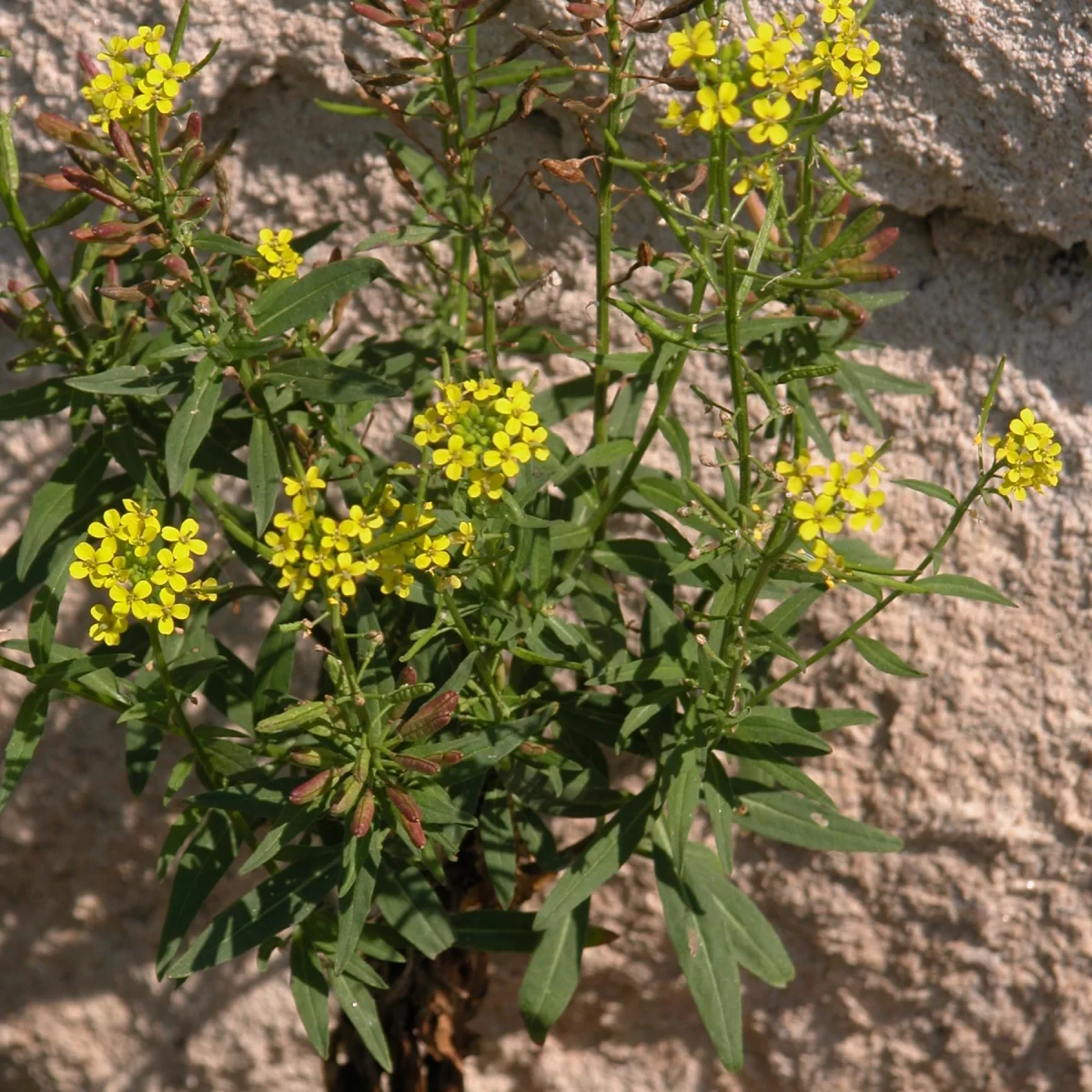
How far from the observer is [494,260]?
7.08 ft

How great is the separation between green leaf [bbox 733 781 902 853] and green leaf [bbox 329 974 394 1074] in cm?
76

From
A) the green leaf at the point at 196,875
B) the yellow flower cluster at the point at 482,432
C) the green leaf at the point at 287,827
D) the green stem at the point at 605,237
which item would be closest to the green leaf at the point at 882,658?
the green stem at the point at 605,237

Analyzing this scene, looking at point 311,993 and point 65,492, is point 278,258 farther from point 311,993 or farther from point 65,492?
point 311,993

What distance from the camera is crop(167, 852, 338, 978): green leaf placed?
2.03 meters

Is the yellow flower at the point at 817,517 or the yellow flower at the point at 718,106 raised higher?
the yellow flower at the point at 718,106

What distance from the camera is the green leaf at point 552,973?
7.45ft

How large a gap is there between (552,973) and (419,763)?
727 millimetres

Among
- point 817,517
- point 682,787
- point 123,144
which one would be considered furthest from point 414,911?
point 123,144

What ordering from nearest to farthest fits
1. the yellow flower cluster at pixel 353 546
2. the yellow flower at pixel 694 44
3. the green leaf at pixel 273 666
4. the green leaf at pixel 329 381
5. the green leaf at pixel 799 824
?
the yellow flower at pixel 694 44 < the yellow flower cluster at pixel 353 546 < the green leaf at pixel 329 381 < the green leaf at pixel 273 666 < the green leaf at pixel 799 824

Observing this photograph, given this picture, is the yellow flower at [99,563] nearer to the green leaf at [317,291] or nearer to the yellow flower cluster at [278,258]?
the green leaf at [317,291]

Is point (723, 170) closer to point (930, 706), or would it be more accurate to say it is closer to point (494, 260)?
point (494, 260)

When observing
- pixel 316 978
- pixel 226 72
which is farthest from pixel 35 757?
pixel 226 72

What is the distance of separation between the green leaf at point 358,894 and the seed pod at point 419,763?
15cm

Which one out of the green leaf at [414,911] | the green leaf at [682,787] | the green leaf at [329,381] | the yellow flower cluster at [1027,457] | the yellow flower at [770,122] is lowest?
the green leaf at [414,911]
